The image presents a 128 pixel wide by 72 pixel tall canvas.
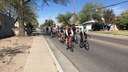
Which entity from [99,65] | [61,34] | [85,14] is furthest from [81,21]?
[99,65]

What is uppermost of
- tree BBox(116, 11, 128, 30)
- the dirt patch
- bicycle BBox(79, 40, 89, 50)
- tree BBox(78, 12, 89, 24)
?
tree BBox(78, 12, 89, 24)

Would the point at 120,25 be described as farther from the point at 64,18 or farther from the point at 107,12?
the point at 64,18

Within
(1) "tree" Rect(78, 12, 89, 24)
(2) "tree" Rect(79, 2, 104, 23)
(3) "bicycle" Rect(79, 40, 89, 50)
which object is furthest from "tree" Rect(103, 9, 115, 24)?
(3) "bicycle" Rect(79, 40, 89, 50)

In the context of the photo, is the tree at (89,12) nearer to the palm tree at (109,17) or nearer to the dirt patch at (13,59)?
the palm tree at (109,17)

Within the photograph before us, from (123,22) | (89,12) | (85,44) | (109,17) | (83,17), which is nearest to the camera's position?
(85,44)

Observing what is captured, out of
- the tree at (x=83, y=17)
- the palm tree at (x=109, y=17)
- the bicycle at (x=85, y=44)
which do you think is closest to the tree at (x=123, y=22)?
the palm tree at (x=109, y=17)

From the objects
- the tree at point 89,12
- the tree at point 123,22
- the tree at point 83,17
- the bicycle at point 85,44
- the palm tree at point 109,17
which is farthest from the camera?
the tree at point 83,17

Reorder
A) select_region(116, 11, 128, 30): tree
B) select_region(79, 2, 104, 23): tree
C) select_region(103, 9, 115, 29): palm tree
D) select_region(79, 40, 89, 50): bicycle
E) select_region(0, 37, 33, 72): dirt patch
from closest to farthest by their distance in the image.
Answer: select_region(0, 37, 33, 72): dirt patch, select_region(79, 40, 89, 50): bicycle, select_region(116, 11, 128, 30): tree, select_region(103, 9, 115, 29): palm tree, select_region(79, 2, 104, 23): tree

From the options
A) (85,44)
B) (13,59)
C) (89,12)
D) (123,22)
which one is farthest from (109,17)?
(13,59)

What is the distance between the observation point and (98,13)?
104 metres

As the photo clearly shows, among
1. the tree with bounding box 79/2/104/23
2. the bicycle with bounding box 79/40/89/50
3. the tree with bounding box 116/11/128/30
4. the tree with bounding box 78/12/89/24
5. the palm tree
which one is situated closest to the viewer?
the bicycle with bounding box 79/40/89/50

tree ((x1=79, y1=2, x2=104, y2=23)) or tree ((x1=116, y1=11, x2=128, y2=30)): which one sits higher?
tree ((x1=79, y1=2, x2=104, y2=23))

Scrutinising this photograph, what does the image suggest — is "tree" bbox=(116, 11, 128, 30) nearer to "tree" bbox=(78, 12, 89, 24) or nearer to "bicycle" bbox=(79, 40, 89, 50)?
"tree" bbox=(78, 12, 89, 24)

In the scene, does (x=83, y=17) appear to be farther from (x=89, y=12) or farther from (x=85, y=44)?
(x=85, y=44)
